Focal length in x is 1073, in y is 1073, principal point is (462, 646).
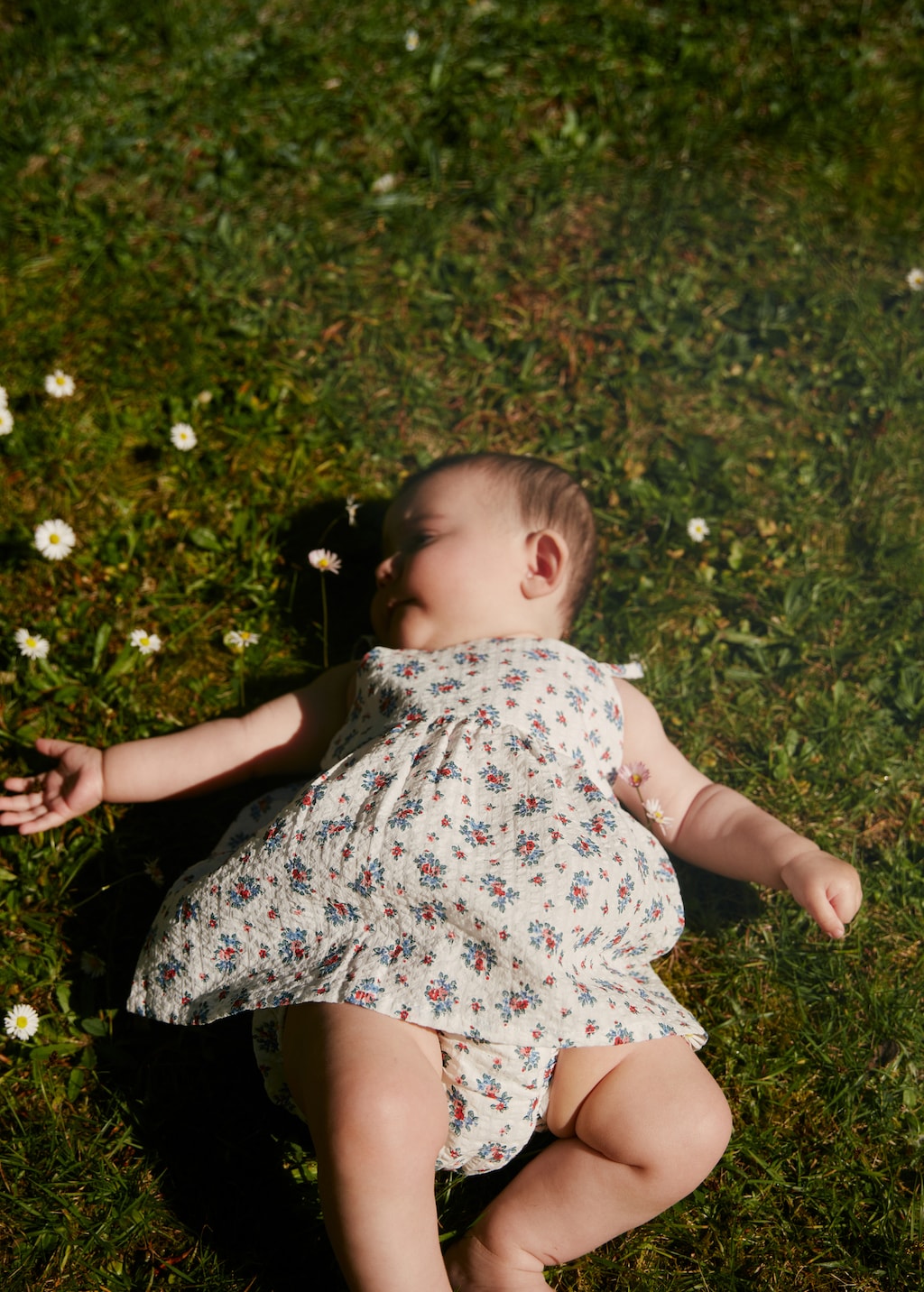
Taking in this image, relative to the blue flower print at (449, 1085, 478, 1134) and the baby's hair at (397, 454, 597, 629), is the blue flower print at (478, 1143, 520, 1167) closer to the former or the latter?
the blue flower print at (449, 1085, 478, 1134)

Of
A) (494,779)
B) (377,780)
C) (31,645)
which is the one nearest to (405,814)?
(377,780)

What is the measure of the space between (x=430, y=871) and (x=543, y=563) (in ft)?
3.28

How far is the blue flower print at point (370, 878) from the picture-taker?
2.27 metres

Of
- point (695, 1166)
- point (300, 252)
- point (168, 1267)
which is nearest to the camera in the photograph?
point (695, 1166)

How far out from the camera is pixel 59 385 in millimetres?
3488

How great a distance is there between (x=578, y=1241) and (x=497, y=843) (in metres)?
0.85

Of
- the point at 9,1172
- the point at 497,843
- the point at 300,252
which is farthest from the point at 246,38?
the point at 9,1172

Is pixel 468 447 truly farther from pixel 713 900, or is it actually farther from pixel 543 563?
pixel 713 900

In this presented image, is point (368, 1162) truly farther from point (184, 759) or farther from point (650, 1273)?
point (184, 759)

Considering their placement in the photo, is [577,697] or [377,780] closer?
[377,780]

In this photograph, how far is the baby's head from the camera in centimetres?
285

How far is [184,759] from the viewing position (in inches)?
113

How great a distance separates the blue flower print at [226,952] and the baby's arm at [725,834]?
1.06m

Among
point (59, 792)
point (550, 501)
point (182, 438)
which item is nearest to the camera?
point (59, 792)
